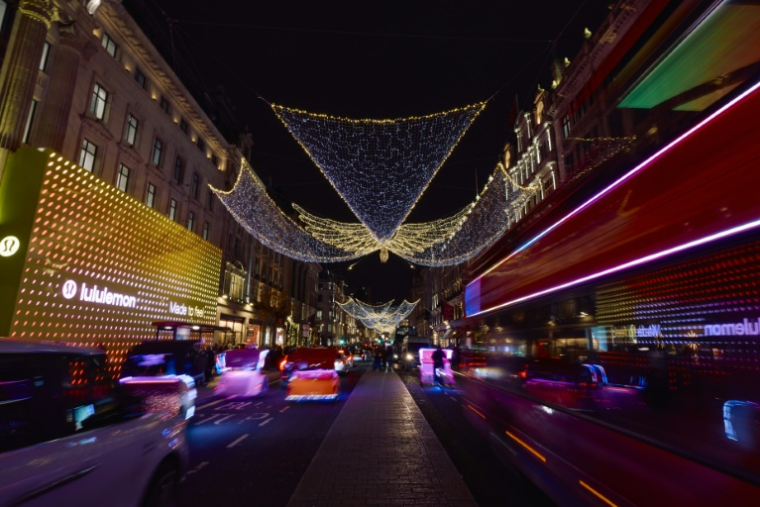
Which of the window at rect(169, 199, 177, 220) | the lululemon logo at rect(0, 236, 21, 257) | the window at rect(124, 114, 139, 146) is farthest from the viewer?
the window at rect(169, 199, 177, 220)

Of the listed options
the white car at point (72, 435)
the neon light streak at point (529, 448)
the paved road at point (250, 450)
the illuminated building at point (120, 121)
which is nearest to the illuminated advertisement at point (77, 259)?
the illuminated building at point (120, 121)

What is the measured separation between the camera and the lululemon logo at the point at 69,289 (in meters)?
14.7

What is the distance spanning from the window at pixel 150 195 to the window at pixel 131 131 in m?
2.90

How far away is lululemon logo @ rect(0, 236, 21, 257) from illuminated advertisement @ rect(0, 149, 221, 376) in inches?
1.3

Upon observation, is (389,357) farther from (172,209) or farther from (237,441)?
(237,441)

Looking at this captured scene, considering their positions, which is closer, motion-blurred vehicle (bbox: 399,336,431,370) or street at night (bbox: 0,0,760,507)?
street at night (bbox: 0,0,760,507)

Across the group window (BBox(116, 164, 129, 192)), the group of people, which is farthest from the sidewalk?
the group of people

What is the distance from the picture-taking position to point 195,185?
31656mm

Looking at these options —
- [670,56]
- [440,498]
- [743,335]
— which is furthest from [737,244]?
[440,498]

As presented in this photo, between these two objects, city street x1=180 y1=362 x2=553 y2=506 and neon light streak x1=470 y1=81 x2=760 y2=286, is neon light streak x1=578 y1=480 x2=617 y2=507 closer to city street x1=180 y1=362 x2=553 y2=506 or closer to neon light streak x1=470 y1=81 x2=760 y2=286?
city street x1=180 y1=362 x2=553 y2=506

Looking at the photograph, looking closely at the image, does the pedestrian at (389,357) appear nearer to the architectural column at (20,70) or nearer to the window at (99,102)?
Answer: the window at (99,102)

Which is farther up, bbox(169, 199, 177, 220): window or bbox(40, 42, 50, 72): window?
bbox(40, 42, 50, 72): window

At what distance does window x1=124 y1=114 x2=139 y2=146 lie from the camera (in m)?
22.7

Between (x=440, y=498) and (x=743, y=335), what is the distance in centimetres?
363
